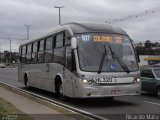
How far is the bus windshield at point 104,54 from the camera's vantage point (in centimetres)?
1469

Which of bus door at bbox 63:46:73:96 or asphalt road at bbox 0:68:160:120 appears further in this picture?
bus door at bbox 63:46:73:96

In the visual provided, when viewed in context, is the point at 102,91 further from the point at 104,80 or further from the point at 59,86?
the point at 59,86

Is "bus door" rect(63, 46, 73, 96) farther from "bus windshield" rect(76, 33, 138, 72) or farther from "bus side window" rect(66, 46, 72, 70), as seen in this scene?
"bus windshield" rect(76, 33, 138, 72)

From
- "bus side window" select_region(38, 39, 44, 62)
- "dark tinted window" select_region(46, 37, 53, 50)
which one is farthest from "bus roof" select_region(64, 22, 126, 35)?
"bus side window" select_region(38, 39, 44, 62)

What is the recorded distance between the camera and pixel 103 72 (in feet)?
47.7

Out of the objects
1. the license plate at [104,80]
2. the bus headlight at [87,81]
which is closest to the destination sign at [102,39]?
the license plate at [104,80]

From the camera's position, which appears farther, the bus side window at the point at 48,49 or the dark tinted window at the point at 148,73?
the dark tinted window at the point at 148,73

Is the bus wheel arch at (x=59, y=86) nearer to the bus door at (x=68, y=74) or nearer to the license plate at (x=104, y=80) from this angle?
the bus door at (x=68, y=74)

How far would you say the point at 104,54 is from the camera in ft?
48.8

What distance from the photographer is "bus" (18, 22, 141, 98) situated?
47.3 feet

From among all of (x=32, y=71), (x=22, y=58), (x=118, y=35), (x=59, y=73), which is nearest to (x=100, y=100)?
(x=59, y=73)

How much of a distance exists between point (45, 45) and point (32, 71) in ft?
10.4

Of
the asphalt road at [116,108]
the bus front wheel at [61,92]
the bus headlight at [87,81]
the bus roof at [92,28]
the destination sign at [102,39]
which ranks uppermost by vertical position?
the bus roof at [92,28]

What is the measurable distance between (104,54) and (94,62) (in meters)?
0.51
